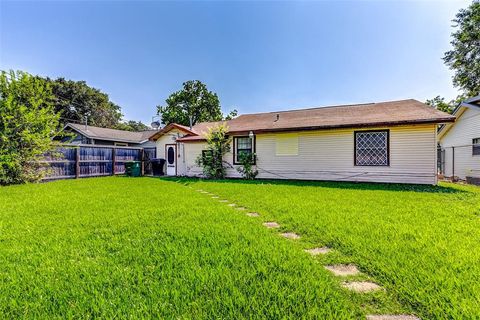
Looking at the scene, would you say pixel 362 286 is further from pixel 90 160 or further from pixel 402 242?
pixel 90 160

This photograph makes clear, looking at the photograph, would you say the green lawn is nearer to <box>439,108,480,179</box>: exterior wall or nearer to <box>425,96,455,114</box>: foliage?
<box>439,108,480,179</box>: exterior wall

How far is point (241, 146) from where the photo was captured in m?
12.4

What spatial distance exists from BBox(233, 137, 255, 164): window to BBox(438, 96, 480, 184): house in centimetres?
987

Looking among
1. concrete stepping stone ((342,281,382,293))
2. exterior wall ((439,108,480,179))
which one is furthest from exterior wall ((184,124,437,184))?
concrete stepping stone ((342,281,382,293))

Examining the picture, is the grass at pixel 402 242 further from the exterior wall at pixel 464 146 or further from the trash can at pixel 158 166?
the trash can at pixel 158 166

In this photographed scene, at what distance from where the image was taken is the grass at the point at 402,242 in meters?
1.85

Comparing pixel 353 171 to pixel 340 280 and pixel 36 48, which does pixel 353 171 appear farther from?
pixel 36 48

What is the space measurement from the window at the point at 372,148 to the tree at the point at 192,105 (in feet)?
88.2

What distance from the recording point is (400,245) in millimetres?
2900

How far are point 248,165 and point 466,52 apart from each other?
21118mm

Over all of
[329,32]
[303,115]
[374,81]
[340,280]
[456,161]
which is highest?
[329,32]

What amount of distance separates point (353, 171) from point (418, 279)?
8.59 meters

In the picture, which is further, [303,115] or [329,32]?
[303,115]

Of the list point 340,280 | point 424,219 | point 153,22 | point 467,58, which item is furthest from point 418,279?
point 467,58
